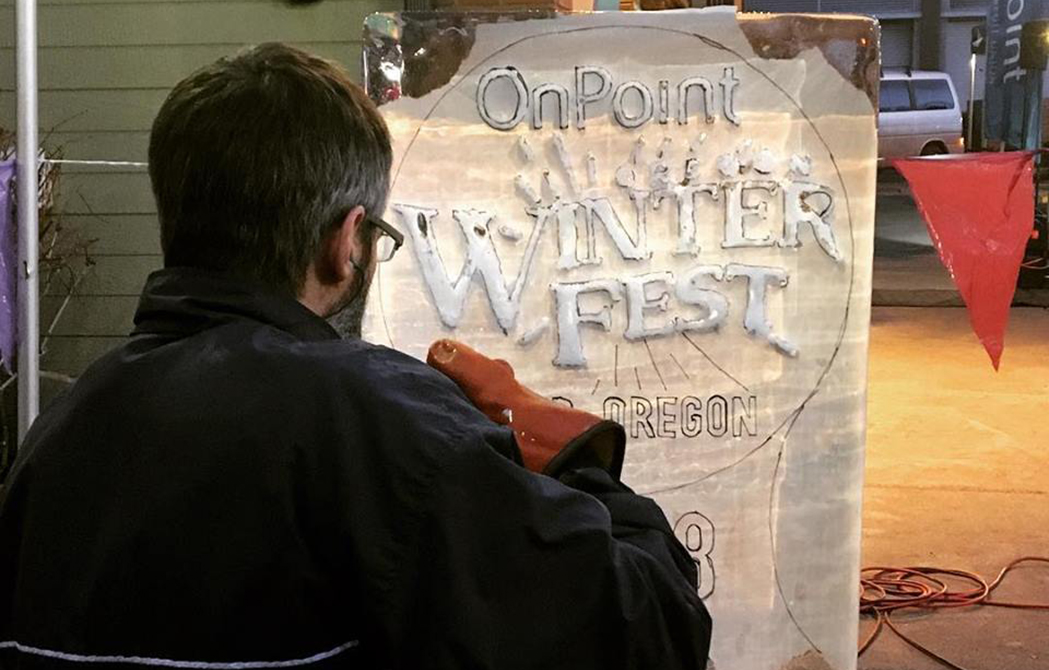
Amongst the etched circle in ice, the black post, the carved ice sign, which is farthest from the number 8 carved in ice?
the black post

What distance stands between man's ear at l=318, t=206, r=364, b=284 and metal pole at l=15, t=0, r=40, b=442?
1.99 m

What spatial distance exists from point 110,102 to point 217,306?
3866 mm

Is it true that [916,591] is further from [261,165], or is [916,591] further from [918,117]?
[918,117]

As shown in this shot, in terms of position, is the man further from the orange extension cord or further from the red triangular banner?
the orange extension cord

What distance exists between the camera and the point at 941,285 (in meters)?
13.2

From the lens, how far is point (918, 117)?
22.7 meters

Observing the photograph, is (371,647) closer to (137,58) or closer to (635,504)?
(635,504)

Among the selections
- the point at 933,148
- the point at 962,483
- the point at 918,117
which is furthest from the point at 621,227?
the point at 933,148

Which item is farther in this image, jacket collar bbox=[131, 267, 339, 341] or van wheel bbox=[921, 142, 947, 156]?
van wheel bbox=[921, 142, 947, 156]

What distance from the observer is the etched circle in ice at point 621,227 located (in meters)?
2.86

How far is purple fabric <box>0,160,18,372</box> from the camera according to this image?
322cm

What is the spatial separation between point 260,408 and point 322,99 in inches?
12.4

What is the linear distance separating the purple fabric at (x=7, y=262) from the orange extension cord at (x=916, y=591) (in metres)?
3.01

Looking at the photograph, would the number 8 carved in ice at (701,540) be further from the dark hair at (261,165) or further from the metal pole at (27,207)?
the dark hair at (261,165)
